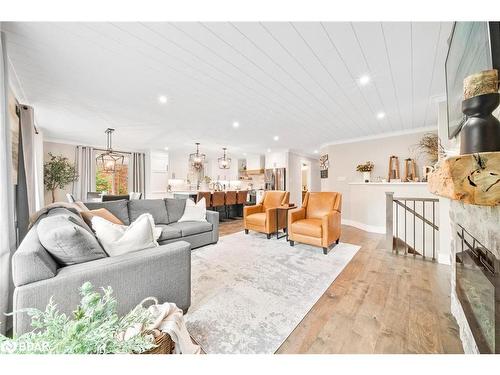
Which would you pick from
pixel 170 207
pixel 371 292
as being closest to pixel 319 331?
pixel 371 292

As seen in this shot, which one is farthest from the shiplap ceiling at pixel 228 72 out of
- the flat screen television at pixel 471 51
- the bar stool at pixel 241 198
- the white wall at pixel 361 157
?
the bar stool at pixel 241 198

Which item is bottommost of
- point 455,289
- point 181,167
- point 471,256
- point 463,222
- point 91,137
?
point 455,289

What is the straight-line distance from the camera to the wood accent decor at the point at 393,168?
16.4 ft

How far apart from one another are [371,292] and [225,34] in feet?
9.38

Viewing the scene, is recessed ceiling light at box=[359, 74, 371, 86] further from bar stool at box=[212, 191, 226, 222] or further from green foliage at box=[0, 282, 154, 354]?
bar stool at box=[212, 191, 226, 222]

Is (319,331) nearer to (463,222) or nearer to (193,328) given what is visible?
(193,328)

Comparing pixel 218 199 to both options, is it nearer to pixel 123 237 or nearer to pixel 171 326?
pixel 123 237

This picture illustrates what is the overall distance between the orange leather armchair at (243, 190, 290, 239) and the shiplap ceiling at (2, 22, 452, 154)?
167 cm

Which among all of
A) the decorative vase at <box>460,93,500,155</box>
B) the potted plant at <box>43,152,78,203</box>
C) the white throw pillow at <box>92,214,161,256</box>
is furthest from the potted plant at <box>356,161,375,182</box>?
the potted plant at <box>43,152,78,203</box>

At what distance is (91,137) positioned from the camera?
18.4 feet

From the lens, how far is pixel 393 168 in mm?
5051

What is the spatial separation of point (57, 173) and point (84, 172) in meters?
0.86

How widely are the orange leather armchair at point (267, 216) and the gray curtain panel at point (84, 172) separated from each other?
558 cm

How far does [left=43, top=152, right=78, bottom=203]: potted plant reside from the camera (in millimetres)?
5621
